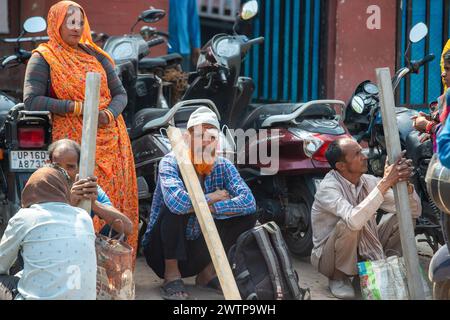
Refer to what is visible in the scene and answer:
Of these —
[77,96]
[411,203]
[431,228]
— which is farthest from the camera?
[431,228]

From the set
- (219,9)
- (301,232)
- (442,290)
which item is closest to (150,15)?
(301,232)

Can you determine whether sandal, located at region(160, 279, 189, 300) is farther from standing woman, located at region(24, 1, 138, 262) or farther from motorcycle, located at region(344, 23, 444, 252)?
motorcycle, located at region(344, 23, 444, 252)

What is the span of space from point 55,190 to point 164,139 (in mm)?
2367

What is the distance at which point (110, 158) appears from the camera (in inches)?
221

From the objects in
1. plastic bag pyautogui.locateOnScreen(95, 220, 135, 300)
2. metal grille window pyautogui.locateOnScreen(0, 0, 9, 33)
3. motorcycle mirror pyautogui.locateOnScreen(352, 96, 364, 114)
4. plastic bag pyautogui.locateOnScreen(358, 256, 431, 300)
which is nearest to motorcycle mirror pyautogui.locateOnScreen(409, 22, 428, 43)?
motorcycle mirror pyautogui.locateOnScreen(352, 96, 364, 114)

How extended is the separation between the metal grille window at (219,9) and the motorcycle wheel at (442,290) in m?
7.35

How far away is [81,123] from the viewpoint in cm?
553

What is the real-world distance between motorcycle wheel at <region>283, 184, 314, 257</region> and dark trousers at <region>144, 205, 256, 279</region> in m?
0.85

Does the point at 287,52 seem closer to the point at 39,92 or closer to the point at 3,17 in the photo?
the point at 3,17

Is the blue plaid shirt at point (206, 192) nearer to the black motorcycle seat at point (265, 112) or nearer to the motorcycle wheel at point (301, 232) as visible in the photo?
the motorcycle wheel at point (301, 232)

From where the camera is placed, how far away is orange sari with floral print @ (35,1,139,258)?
18.0 feet

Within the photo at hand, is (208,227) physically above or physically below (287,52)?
below

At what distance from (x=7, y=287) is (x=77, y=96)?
5.84 feet
